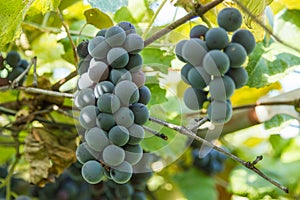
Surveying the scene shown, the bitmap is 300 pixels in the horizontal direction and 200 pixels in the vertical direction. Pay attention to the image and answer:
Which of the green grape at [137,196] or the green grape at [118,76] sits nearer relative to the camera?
the green grape at [118,76]

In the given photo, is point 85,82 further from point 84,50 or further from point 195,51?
point 195,51

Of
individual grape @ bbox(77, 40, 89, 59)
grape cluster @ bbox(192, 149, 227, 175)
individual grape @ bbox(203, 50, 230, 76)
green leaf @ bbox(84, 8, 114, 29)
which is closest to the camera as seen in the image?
individual grape @ bbox(203, 50, 230, 76)

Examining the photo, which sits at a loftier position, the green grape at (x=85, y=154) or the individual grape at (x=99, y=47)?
the individual grape at (x=99, y=47)

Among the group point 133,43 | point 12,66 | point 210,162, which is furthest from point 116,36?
point 210,162

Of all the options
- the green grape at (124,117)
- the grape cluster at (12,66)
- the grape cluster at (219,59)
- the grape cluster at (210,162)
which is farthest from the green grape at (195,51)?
the grape cluster at (210,162)

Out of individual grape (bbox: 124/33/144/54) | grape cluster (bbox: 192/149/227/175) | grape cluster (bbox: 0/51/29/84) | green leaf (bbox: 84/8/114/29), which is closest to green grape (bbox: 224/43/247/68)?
individual grape (bbox: 124/33/144/54)

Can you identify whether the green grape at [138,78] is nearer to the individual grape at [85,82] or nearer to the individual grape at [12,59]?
the individual grape at [85,82]

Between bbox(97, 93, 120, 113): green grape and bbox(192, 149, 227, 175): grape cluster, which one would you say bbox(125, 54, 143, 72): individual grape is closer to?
bbox(97, 93, 120, 113): green grape

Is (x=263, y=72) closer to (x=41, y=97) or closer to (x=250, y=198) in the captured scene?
(x=250, y=198)
